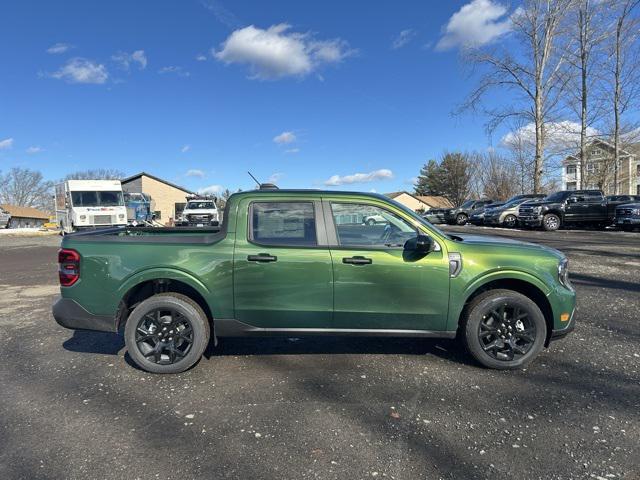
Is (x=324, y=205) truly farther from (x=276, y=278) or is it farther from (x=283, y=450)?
(x=283, y=450)

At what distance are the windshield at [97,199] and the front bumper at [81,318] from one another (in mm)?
21094

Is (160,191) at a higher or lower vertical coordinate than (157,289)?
higher

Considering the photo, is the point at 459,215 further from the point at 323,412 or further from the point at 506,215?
the point at 323,412

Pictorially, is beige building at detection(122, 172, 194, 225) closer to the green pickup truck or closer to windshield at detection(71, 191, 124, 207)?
windshield at detection(71, 191, 124, 207)

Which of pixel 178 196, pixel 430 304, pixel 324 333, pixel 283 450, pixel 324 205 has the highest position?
pixel 178 196

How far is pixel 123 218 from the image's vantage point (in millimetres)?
23219

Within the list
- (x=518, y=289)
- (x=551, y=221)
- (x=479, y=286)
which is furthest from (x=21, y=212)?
(x=518, y=289)

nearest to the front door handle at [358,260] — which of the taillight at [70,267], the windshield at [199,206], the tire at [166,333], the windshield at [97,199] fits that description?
the tire at [166,333]

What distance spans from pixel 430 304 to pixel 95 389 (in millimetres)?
3160

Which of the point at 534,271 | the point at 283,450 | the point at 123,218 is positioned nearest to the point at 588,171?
the point at 123,218

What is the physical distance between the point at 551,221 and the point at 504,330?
18.9 meters

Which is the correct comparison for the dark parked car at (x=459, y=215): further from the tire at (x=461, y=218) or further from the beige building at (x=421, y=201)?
the beige building at (x=421, y=201)

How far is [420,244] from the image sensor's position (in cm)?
387

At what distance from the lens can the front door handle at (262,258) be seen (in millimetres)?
3975
